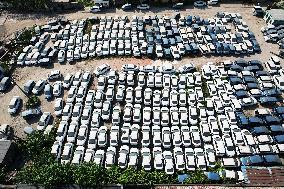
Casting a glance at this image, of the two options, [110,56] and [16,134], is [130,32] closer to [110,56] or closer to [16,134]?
[110,56]

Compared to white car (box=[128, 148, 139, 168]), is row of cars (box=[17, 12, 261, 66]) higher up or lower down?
higher up

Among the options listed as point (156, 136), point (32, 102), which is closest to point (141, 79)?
point (156, 136)

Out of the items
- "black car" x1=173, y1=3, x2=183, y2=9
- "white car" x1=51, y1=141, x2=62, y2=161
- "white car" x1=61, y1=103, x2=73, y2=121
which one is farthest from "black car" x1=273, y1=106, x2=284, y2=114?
"white car" x1=51, y1=141, x2=62, y2=161

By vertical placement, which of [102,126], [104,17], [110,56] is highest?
[104,17]

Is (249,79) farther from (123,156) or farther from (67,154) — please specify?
(67,154)

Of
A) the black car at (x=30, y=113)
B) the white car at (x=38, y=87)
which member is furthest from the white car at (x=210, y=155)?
the white car at (x=38, y=87)

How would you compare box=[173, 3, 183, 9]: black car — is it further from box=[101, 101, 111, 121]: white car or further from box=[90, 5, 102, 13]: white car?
box=[101, 101, 111, 121]: white car

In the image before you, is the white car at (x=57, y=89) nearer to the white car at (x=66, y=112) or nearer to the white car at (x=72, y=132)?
the white car at (x=66, y=112)

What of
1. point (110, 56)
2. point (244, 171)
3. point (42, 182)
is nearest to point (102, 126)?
point (42, 182)
